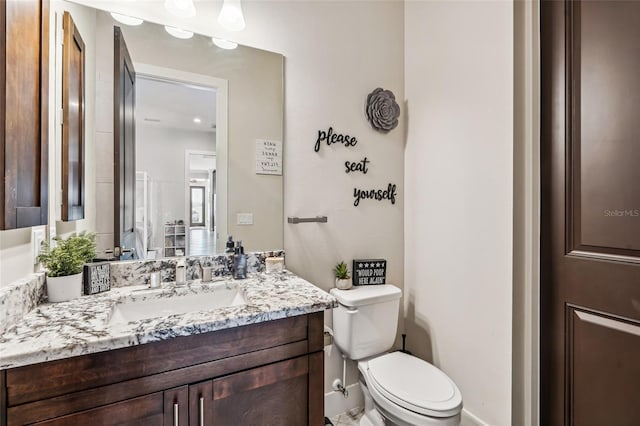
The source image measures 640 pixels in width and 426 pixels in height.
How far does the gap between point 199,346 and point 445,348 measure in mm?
1433

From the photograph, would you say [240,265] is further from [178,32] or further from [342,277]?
[178,32]

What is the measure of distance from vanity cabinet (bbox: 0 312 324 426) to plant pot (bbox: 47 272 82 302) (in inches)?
15.6

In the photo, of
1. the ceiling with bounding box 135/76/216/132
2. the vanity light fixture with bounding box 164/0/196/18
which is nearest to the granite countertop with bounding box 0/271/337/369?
the ceiling with bounding box 135/76/216/132

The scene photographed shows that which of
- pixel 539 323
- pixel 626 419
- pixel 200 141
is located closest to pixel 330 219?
pixel 200 141

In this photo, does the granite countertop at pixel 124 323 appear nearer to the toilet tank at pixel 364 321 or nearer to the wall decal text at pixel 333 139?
the toilet tank at pixel 364 321

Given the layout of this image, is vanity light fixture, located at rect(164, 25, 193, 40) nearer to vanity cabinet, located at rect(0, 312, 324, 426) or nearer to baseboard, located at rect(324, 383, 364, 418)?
vanity cabinet, located at rect(0, 312, 324, 426)

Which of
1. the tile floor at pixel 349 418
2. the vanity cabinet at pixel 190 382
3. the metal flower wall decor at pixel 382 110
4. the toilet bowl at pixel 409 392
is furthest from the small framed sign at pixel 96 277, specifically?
the metal flower wall decor at pixel 382 110

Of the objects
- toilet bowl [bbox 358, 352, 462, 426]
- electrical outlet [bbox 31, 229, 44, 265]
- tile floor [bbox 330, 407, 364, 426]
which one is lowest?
tile floor [bbox 330, 407, 364, 426]

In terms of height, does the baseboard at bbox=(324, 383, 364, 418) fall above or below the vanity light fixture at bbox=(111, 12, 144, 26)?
below

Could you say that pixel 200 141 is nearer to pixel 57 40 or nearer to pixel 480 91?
pixel 57 40

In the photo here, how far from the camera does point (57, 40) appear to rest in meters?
1.12

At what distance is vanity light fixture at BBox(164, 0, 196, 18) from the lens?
1.31 meters

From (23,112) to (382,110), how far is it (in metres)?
1.62

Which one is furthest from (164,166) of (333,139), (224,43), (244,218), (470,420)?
(470,420)
